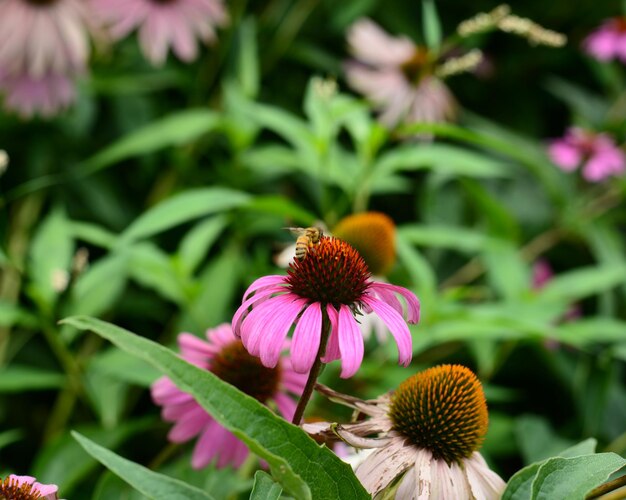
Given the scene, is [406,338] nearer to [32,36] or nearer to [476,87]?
[32,36]

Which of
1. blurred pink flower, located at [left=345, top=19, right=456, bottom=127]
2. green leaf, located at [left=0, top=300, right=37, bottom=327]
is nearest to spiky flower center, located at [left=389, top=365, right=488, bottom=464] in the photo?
green leaf, located at [left=0, top=300, right=37, bottom=327]

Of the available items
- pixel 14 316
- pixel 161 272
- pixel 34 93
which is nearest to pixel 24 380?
pixel 14 316

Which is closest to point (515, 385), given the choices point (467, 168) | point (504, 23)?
point (467, 168)

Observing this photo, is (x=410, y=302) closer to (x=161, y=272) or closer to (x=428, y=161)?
(x=161, y=272)

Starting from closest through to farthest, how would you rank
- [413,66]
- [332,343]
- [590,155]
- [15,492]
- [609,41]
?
[15,492] → [332,343] → [413,66] → [590,155] → [609,41]

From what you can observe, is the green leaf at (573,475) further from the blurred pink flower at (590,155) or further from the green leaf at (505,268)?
the blurred pink flower at (590,155)

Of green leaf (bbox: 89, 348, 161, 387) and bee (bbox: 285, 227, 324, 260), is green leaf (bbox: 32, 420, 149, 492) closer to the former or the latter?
green leaf (bbox: 89, 348, 161, 387)
